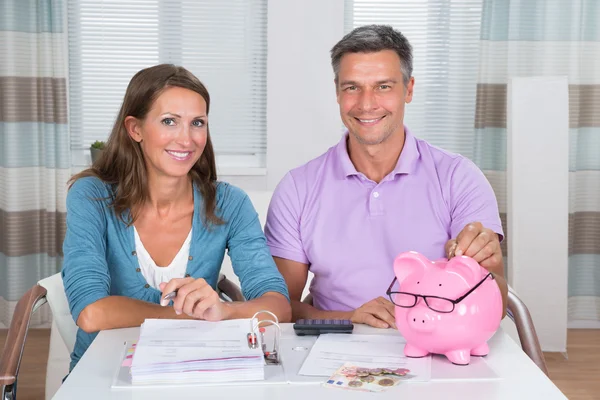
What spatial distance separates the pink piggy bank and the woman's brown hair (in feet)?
2.55

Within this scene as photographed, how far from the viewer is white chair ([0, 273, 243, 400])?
173 centimetres

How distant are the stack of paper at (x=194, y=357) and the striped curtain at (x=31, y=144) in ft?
8.98

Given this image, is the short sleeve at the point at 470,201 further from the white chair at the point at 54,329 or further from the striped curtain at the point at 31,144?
the striped curtain at the point at 31,144

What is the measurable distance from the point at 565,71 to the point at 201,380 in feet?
10.8

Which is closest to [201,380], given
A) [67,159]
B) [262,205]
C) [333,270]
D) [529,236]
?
[333,270]

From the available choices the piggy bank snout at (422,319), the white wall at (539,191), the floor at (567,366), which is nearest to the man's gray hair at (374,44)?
the piggy bank snout at (422,319)

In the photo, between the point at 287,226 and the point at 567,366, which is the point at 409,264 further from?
the point at 567,366

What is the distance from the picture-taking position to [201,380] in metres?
1.41

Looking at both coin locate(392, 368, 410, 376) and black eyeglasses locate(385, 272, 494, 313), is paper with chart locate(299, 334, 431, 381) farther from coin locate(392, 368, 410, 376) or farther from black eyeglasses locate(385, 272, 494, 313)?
black eyeglasses locate(385, 272, 494, 313)

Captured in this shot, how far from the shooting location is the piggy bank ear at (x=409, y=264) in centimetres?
149

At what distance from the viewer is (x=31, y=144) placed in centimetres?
412

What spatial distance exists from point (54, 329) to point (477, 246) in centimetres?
163

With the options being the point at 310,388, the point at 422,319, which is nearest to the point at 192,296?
the point at 310,388

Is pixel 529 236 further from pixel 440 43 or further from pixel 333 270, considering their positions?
pixel 333 270
